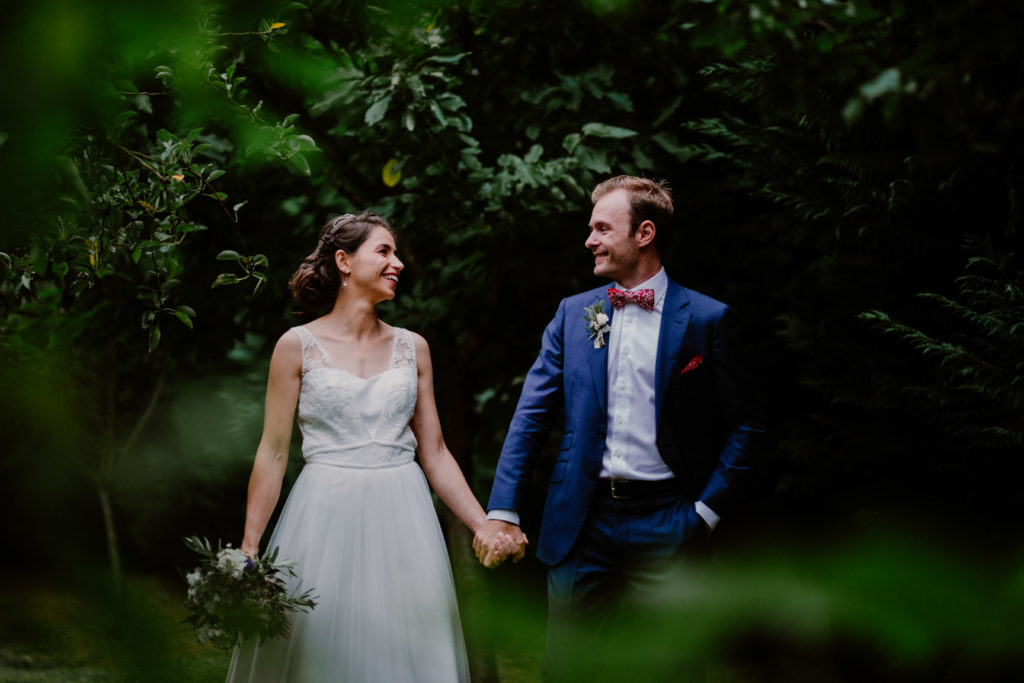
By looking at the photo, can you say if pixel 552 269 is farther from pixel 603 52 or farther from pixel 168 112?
pixel 168 112

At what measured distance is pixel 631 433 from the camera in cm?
294

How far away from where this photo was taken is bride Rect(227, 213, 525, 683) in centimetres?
277

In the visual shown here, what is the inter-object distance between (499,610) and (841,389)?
3369 millimetres

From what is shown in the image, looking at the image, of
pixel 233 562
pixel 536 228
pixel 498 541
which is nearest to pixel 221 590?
pixel 233 562

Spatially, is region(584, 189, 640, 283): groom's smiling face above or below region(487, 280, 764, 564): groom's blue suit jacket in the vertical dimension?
above

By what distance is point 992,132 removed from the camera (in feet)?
2.97

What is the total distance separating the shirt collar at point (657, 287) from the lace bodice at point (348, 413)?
0.89 m

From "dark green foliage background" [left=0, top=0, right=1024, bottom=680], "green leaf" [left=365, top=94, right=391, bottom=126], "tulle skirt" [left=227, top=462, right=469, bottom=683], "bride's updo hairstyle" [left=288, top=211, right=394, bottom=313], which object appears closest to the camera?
"dark green foliage background" [left=0, top=0, right=1024, bottom=680]

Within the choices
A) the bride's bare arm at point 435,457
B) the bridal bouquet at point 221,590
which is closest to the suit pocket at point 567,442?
the bride's bare arm at point 435,457

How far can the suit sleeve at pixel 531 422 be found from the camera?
3.03 meters

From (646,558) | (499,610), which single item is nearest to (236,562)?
(646,558)

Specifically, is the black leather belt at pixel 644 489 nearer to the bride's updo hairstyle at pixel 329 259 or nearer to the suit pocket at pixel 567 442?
the suit pocket at pixel 567 442

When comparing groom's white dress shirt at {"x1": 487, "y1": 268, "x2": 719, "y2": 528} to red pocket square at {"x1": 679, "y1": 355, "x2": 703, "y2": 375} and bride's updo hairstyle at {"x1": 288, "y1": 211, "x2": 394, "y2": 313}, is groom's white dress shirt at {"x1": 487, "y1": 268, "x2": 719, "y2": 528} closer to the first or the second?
red pocket square at {"x1": 679, "y1": 355, "x2": 703, "y2": 375}

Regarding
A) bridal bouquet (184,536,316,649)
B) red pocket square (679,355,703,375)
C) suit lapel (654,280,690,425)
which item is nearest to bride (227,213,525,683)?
bridal bouquet (184,536,316,649)
